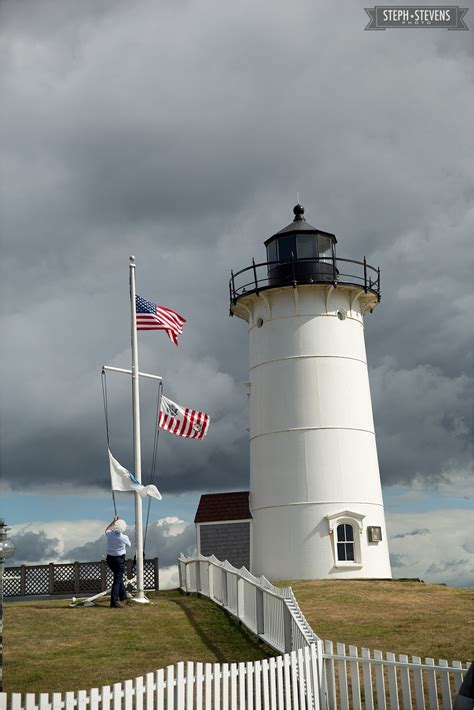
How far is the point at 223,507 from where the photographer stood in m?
32.6

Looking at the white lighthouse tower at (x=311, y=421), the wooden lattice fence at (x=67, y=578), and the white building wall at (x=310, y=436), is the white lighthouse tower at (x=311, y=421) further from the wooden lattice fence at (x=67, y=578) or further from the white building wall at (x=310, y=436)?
the wooden lattice fence at (x=67, y=578)

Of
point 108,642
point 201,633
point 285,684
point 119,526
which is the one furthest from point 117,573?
point 285,684

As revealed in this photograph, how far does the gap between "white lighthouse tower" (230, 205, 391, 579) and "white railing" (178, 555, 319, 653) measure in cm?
549

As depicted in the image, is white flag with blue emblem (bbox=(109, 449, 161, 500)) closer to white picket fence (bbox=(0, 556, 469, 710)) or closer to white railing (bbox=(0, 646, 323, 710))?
white picket fence (bbox=(0, 556, 469, 710))

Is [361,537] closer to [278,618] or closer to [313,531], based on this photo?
[313,531]

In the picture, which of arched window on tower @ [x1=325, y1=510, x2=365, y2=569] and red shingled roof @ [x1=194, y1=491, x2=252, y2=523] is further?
red shingled roof @ [x1=194, y1=491, x2=252, y2=523]

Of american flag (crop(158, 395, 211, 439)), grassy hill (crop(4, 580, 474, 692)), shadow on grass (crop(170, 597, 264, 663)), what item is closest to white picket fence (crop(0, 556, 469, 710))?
grassy hill (crop(4, 580, 474, 692))

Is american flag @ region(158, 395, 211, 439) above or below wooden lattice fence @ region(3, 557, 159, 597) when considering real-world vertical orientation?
above

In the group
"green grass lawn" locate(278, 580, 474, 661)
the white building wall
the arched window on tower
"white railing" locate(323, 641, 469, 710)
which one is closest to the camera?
"white railing" locate(323, 641, 469, 710)

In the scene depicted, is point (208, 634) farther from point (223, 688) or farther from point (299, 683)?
point (223, 688)

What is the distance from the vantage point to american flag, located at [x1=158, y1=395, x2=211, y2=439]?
22938 millimetres

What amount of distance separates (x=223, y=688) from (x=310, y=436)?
20131mm

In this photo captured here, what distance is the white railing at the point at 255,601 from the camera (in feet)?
47.1

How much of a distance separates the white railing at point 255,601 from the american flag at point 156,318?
21.5ft
